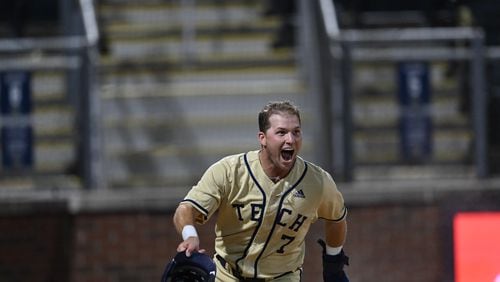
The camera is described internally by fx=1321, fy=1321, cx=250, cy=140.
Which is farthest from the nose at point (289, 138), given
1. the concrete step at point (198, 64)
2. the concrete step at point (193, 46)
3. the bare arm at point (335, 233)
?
the concrete step at point (193, 46)

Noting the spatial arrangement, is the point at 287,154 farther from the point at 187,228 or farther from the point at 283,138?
the point at 187,228

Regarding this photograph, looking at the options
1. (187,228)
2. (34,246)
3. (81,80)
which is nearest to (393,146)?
(81,80)

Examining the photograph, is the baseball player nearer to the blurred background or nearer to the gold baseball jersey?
the gold baseball jersey

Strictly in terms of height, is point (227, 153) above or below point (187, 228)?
below

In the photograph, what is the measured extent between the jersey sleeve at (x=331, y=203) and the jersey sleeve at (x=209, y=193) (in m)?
0.60

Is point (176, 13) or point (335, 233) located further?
point (176, 13)

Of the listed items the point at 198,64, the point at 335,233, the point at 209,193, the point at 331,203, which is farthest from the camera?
the point at 198,64

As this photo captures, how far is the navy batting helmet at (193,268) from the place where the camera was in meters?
7.11

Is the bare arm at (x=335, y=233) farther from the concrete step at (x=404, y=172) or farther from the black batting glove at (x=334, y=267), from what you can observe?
the concrete step at (x=404, y=172)

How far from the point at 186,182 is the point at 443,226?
2.37 m

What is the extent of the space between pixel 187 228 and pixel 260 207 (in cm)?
48

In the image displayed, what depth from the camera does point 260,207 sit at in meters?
7.41

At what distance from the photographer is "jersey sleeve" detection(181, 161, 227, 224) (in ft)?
24.1

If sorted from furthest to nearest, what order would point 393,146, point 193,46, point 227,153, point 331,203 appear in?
point 193,46, point 227,153, point 393,146, point 331,203
